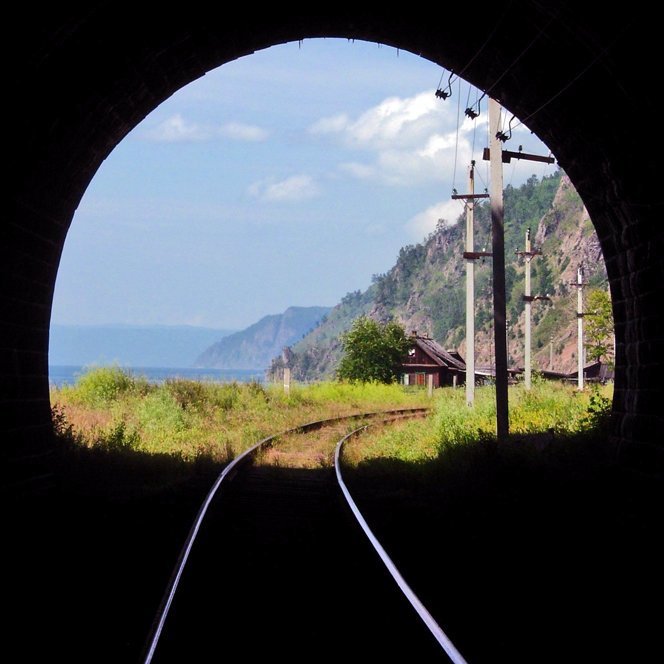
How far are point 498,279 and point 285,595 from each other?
1346cm

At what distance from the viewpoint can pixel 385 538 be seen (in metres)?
8.68

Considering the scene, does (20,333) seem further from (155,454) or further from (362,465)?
(362,465)

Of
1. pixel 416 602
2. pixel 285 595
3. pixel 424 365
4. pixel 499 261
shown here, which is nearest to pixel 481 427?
pixel 499 261

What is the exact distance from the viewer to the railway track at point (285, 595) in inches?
195

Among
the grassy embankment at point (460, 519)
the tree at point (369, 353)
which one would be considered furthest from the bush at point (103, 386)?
the tree at point (369, 353)

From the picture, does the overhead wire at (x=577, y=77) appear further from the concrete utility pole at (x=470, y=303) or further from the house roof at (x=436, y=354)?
the house roof at (x=436, y=354)

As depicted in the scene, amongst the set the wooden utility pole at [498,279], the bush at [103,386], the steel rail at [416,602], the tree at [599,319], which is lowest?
the steel rail at [416,602]

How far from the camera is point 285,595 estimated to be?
6.24 m

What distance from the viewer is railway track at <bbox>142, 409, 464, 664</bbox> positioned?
4961mm

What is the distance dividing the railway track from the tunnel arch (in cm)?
345

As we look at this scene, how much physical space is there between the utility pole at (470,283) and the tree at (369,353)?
1645 inches

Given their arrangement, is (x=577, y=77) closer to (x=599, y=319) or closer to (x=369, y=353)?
(x=599, y=319)

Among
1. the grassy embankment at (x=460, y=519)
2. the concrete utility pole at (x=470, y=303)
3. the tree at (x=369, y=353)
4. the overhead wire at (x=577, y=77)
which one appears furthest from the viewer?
the tree at (x=369, y=353)

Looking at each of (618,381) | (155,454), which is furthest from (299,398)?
(618,381)
